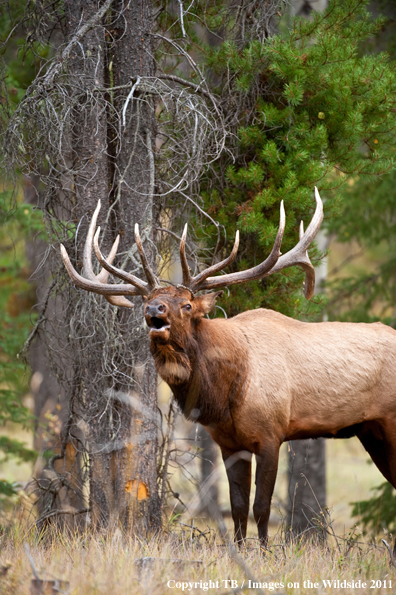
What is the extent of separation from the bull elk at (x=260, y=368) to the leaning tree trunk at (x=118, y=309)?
0.38 meters

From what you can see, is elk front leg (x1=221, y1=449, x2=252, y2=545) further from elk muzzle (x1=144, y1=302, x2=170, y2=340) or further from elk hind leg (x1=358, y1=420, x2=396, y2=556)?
elk muzzle (x1=144, y1=302, x2=170, y2=340)

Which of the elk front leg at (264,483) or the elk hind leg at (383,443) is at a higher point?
the elk hind leg at (383,443)

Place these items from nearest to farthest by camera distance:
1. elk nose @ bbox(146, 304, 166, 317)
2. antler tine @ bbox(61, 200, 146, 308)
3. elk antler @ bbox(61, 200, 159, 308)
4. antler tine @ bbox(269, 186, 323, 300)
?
elk nose @ bbox(146, 304, 166, 317), elk antler @ bbox(61, 200, 159, 308), antler tine @ bbox(61, 200, 146, 308), antler tine @ bbox(269, 186, 323, 300)

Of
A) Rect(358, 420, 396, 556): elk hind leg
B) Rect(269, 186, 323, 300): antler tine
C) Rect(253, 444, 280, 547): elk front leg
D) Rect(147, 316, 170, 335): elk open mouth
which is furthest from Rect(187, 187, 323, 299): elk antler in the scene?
Rect(358, 420, 396, 556): elk hind leg

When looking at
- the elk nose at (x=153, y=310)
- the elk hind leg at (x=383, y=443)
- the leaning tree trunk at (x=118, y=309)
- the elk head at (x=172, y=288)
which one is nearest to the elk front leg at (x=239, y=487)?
the leaning tree trunk at (x=118, y=309)

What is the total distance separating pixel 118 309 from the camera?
19.3 feet

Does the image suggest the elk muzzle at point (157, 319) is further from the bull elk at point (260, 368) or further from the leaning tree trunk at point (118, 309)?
the leaning tree trunk at point (118, 309)

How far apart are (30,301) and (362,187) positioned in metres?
7.38

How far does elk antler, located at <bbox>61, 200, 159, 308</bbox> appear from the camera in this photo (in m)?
5.16

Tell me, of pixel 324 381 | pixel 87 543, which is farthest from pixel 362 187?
pixel 87 543

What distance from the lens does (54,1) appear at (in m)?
6.05

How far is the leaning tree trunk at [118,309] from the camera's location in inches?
224

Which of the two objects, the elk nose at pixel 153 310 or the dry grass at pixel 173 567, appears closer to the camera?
the dry grass at pixel 173 567

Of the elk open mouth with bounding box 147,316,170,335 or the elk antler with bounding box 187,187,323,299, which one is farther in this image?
the elk antler with bounding box 187,187,323,299
